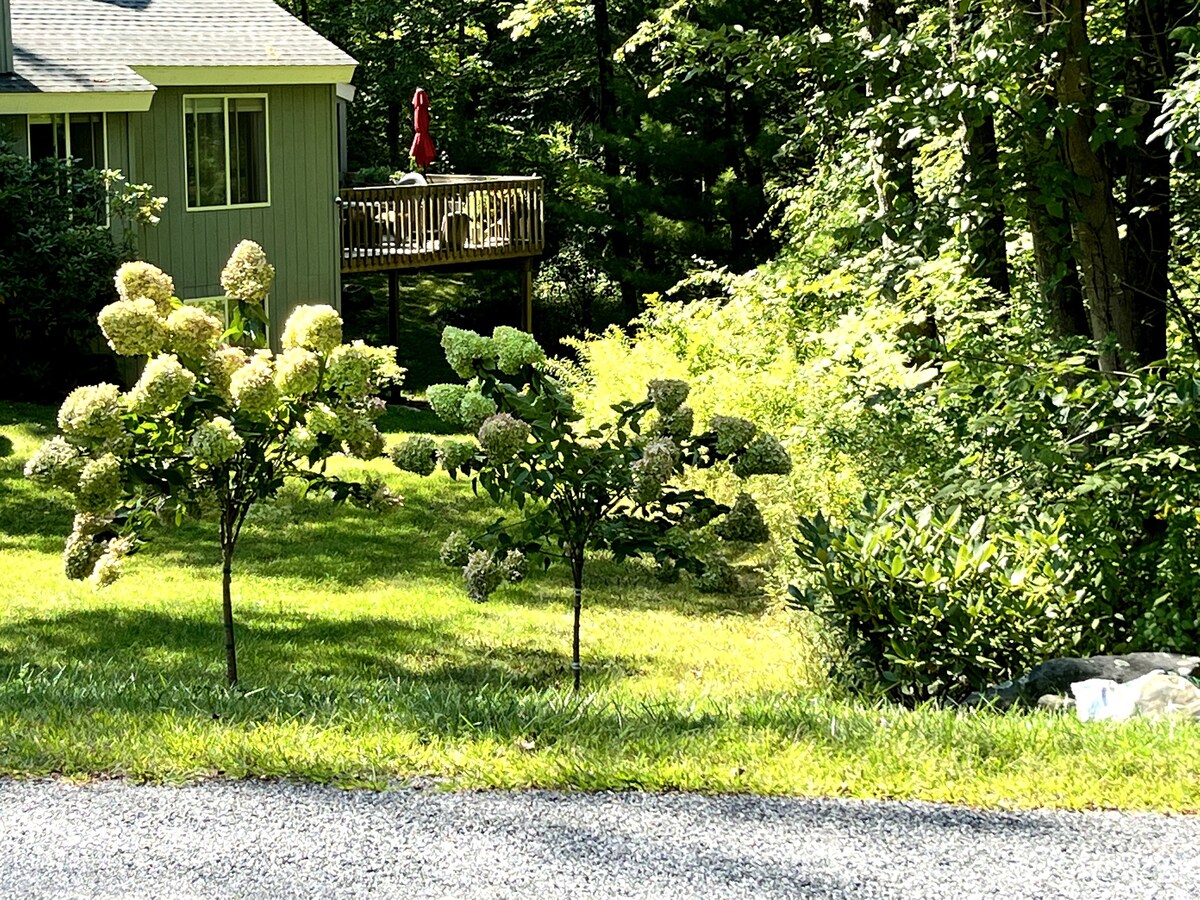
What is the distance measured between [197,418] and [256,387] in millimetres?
456

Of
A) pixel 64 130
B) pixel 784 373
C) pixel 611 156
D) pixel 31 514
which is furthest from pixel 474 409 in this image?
pixel 611 156

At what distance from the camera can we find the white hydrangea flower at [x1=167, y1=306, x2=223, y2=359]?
6484 mm

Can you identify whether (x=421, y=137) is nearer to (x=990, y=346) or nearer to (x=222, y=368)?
(x=990, y=346)

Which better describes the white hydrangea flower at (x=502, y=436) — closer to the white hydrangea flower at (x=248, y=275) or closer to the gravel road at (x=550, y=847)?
the white hydrangea flower at (x=248, y=275)

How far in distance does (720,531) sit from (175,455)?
2.54 m

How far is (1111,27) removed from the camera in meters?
8.93

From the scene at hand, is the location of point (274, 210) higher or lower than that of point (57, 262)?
higher

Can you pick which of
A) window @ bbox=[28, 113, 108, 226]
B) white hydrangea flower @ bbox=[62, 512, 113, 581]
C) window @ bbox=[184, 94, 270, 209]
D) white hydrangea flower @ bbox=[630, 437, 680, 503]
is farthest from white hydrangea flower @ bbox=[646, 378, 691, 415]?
window @ bbox=[184, 94, 270, 209]

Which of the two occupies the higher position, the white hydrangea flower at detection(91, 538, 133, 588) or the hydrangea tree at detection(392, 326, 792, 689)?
the hydrangea tree at detection(392, 326, 792, 689)

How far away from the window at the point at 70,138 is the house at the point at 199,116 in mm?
18

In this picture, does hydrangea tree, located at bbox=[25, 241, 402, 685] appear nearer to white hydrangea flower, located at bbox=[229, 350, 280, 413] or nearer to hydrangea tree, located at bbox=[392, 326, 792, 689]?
white hydrangea flower, located at bbox=[229, 350, 280, 413]

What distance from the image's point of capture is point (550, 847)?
3.89 meters

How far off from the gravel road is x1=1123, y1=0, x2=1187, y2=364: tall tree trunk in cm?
426

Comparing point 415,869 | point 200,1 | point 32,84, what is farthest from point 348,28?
point 415,869
